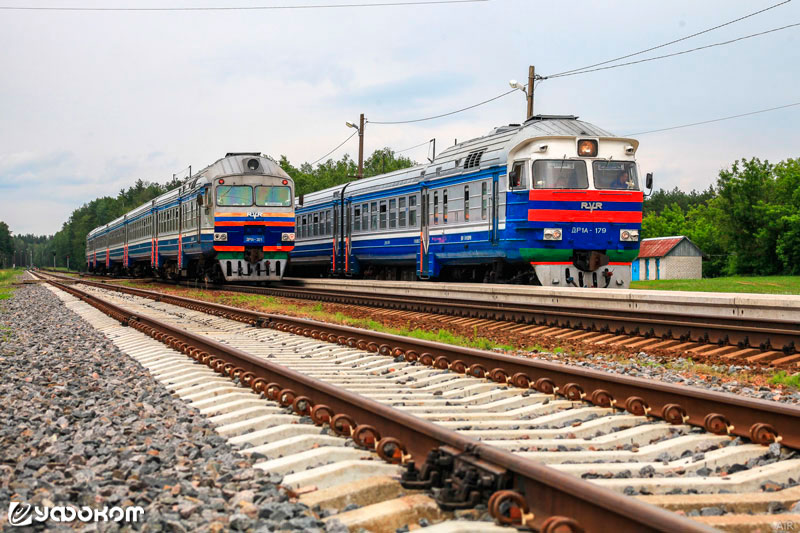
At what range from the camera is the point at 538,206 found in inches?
635

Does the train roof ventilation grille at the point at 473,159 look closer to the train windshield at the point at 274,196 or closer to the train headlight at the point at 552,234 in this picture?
the train headlight at the point at 552,234

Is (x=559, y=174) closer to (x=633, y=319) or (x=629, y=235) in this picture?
(x=629, y=235)

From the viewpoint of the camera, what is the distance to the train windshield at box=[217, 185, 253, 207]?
2361 centimetres

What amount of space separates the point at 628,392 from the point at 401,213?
57.1ft

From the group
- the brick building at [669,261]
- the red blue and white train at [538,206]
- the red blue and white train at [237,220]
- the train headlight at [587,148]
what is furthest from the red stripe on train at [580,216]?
the brick building at [669,261]

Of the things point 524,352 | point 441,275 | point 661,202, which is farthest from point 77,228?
point 524,352

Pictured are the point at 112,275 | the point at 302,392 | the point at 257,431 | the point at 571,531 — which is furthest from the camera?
the point at 112,275

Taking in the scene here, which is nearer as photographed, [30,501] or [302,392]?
[30,501]

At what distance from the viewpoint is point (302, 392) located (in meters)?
5.54

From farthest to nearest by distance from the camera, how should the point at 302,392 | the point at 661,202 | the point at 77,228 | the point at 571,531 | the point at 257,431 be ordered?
1. the point at 77,228
2. the point at 661,202
3. the point at 302,392
4. the point at 257,431
5. the point at 571,531

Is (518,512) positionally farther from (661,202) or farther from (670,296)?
(661,202)

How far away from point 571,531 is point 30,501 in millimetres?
2283

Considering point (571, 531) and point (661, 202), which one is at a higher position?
point (661, 202)

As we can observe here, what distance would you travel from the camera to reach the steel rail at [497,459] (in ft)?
8.38
